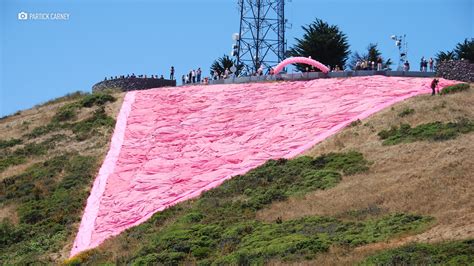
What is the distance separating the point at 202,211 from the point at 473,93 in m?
16.1

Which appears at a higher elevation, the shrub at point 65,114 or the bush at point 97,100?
the bush at point 97,100

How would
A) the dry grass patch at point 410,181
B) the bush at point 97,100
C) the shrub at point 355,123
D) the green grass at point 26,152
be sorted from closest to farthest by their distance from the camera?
the dry grass patch at point 410,181
the shrub at point 355,123
the green grass at point 26,152
the bush at point 97,100

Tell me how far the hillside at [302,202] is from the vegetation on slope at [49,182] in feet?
0.25

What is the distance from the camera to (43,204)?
146 ft

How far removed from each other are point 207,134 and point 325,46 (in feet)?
58.9

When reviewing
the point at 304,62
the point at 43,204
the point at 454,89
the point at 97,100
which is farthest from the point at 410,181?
the point at 97,100

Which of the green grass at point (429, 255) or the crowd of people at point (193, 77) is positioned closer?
the green grass at point (429, 255)

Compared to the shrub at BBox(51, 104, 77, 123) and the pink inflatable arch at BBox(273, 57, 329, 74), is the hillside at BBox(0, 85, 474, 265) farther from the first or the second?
the pink inflatable arch at BBox(273, 57, 329, 74)

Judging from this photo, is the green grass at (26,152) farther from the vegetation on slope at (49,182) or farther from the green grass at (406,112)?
the green grass at (406,112)

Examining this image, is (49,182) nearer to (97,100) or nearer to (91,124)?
(91,124)

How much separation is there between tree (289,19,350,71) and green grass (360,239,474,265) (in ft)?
125

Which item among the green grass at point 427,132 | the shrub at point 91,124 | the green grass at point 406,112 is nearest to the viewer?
the green grass at point 427,132

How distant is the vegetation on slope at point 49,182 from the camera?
133ft

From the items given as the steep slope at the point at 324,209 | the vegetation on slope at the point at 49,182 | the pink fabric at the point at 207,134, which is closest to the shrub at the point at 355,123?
the steep slope at the point at 324,209
